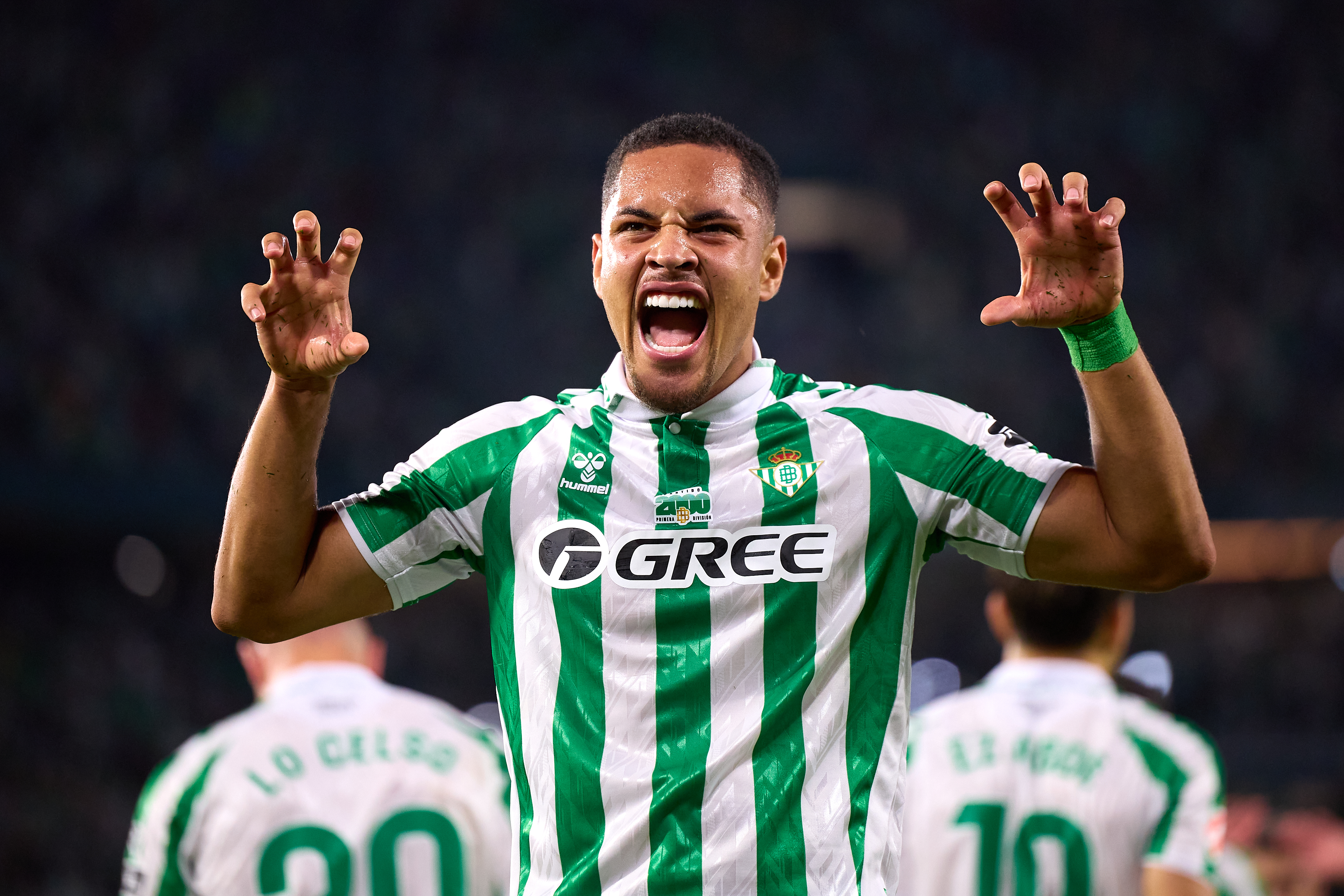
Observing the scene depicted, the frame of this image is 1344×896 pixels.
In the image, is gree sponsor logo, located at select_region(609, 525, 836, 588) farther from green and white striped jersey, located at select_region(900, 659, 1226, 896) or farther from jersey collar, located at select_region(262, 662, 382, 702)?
jersey collar, located at select_region(262, 662, 382, 702)

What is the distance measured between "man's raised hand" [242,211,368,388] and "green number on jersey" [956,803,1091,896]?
2254 millimetres

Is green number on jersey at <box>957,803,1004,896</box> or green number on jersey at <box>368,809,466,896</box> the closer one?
green number on jersey at <box>957,803,1004,896</box>

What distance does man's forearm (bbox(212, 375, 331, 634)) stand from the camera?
207cm

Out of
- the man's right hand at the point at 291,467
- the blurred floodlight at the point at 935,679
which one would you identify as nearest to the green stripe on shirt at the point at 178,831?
the man's right hand at the point at 291,467

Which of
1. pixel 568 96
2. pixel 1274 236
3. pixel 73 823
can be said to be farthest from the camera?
pixel 568 96

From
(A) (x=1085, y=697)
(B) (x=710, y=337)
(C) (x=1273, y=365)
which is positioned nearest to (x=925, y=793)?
(A) (x=1085, y=697)

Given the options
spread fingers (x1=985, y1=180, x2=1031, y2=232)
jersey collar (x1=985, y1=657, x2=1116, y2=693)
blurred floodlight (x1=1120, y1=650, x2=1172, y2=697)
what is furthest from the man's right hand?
blurred floodlight (x1=1120, y1=650, x2=1172, y2=697)

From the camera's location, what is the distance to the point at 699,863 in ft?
6.34

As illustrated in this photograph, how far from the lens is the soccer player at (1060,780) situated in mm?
3523

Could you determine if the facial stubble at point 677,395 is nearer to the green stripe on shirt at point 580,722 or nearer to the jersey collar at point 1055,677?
the green stripe on shirt at point 580,722

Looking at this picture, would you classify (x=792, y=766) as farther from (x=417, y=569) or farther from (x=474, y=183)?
(x=474, y=183)

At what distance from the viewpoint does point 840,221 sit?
706 inches

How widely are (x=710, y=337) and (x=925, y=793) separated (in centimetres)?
192

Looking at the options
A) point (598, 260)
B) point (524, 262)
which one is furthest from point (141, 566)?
point (598, 260)
